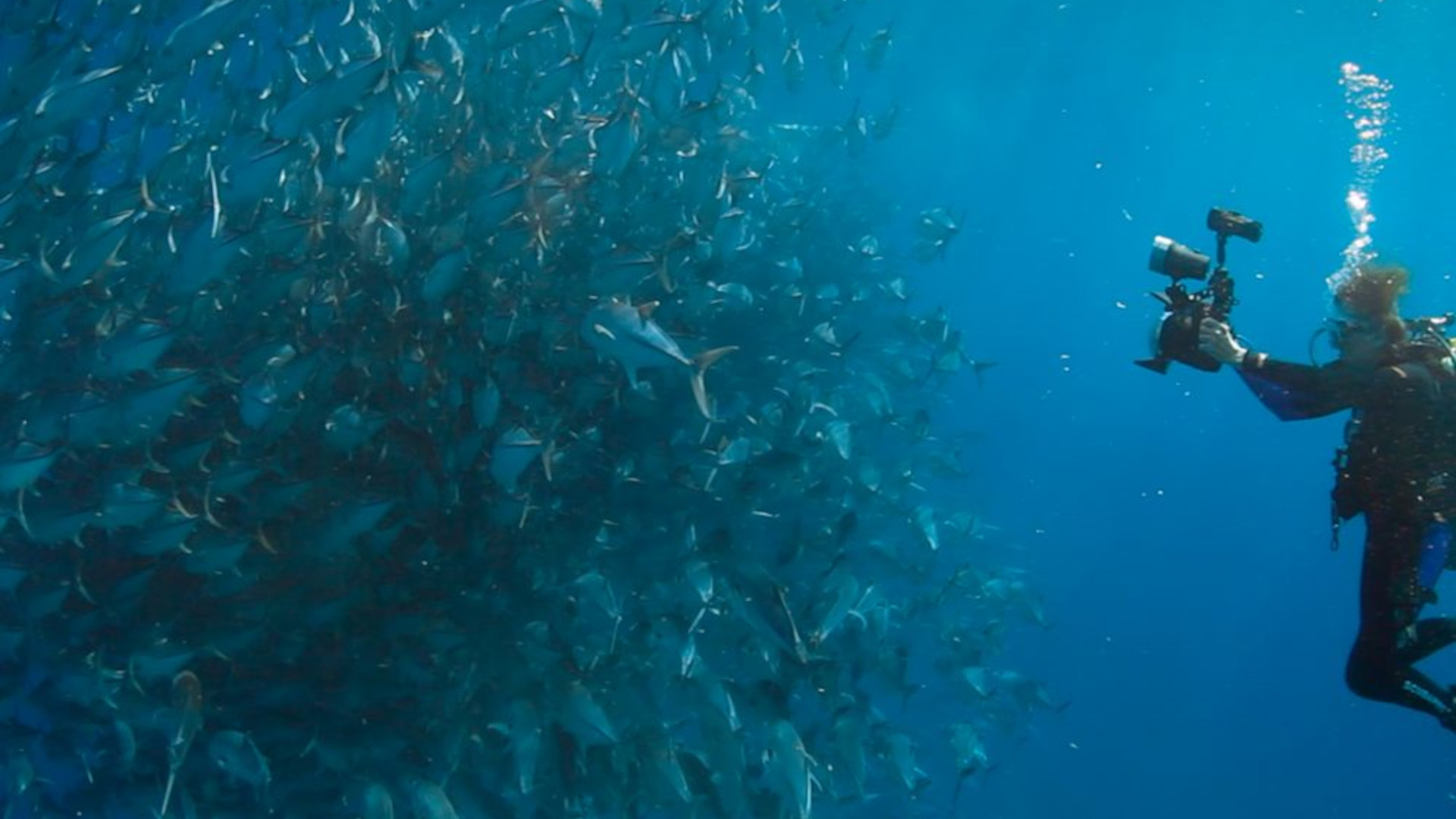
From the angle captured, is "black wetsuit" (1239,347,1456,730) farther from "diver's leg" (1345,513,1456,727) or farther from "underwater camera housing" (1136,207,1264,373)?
"underwater camera housing" (1136,207,1264,373)

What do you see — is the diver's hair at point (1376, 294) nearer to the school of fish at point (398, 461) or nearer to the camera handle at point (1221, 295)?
the camera handle at point (1221, 295)

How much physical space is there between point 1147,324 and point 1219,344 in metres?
14.2

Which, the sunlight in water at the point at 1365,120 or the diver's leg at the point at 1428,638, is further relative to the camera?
the sunlight in water at the point at 1365,120

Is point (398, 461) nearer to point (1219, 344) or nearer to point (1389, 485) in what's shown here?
point (1219, 344)

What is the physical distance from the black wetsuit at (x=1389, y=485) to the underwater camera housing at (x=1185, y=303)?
289 mm

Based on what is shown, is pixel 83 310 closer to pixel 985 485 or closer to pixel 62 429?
pixel 62 429

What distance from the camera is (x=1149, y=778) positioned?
2769 centimetres

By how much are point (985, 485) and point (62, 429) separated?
3008 cm

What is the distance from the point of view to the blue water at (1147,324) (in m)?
24.6

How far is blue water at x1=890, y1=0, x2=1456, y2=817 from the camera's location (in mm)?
24566

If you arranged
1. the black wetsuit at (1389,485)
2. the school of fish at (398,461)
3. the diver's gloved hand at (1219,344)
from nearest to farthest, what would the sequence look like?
the black wetsuit at (1389,485), the diver's gloved hand at (1219,344), the school of fish at (398,461)

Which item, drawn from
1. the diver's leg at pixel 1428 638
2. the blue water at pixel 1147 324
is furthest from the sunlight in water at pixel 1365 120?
the diver's leg at pixel 1428 638

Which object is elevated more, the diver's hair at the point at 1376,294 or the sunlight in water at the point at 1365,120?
the diver's hair at the point at 1376,294

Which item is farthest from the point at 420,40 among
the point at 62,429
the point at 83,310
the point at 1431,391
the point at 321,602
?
the point at 1431,391
